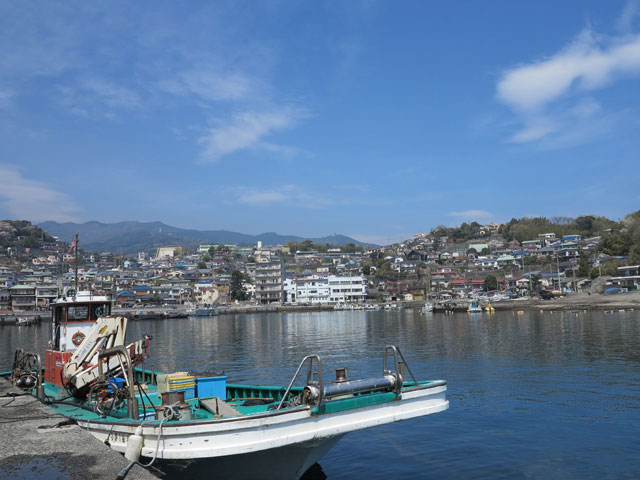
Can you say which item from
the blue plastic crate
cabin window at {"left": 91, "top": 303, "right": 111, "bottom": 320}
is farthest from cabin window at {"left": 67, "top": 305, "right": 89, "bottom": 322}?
the blue plastic crate

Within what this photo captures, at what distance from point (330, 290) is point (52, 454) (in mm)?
119039

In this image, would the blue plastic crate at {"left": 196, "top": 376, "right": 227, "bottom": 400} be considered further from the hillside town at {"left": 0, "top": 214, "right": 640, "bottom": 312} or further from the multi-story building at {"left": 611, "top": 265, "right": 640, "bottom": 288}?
the multi-story building at {"left": 611, "top": 265, "right": 640, "bottom": 288}

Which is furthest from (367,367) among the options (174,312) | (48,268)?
(48,268)

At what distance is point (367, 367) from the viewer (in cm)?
2511

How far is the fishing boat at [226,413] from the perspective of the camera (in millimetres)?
7039

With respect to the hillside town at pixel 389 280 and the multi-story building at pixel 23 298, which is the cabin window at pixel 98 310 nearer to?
the hillside town at pixel 389 280

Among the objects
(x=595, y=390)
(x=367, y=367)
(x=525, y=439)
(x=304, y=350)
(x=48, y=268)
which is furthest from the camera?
(x=48, y=268)

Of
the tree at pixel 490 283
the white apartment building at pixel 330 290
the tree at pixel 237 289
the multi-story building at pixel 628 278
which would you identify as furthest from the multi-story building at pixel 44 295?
A: the multi-story building at pixel 628 278

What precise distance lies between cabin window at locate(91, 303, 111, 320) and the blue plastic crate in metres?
4.38

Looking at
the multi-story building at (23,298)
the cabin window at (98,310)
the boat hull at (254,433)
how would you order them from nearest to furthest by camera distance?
1. the boat hull at (254,433)
2. the cabin window at (98,310)
3. the multi-story building at (23,298)

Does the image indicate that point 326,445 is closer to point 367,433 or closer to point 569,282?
point 367,433

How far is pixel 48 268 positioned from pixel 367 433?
17421cm

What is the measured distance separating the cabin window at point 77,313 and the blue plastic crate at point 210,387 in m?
4.51

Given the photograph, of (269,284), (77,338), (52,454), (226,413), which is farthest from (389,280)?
(52,454)
